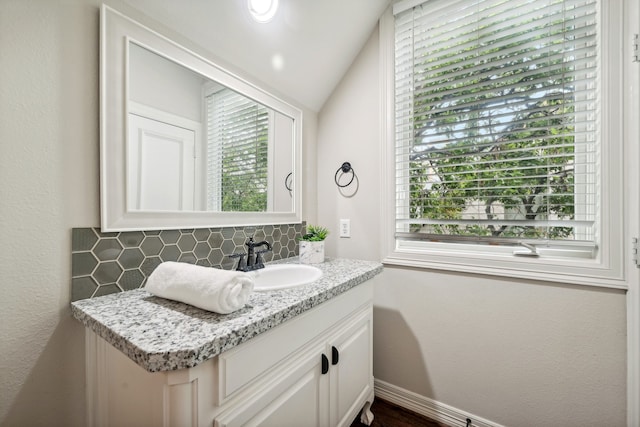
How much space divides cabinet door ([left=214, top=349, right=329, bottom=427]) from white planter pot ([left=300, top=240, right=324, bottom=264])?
1.72ft

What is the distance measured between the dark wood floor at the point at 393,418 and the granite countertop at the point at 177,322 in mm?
922

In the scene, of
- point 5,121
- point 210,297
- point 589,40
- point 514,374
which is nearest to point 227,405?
point 210,297

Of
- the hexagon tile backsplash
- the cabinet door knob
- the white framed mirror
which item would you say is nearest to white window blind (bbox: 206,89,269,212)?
the white framed mirror

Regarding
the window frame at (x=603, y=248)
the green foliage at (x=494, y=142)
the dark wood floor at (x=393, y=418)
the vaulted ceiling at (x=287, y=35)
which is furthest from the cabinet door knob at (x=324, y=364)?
the vaulted ceiling at (x=287, y=35)

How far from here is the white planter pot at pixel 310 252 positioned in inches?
56.1

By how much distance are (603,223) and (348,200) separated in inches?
44.8

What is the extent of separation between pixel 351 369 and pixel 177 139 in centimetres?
122

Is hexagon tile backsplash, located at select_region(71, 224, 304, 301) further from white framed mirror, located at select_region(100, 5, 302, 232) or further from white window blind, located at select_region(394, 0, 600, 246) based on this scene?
A: white window blind, located at select_region(394, 0, 600, 246)

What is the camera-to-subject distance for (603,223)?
1.06 meters

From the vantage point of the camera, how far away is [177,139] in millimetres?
1054

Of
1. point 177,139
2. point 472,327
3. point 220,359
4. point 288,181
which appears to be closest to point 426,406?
point 472,327

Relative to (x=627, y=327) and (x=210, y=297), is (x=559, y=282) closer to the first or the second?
(x=627, y=327)

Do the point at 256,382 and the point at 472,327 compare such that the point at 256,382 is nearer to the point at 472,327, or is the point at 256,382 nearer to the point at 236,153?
the point at 236,153

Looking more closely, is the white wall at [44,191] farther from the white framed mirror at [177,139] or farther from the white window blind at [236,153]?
the white window blind at [236,153]
